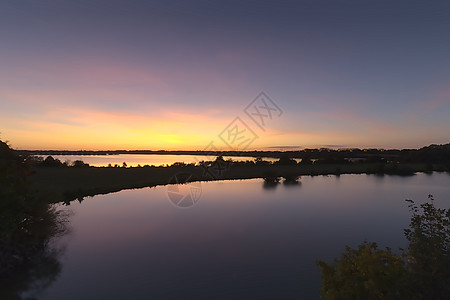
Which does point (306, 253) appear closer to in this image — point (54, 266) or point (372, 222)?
point (372, 222)

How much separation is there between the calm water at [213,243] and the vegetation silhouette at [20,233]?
3.39 feet

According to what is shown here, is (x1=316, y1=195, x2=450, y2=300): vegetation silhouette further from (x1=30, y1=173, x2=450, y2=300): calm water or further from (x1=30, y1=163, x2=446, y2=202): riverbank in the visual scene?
(x1=30, y1=163, x2=446, y2=202): riverbank

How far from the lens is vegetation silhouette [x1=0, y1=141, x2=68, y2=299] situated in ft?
45.9

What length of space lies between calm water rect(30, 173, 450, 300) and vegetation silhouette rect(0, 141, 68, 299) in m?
1.03

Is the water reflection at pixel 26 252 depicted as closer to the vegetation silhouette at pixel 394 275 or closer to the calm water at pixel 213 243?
the calm water at pixel 213 243

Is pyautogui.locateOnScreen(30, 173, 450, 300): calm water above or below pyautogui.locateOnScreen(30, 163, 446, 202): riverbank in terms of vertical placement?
below

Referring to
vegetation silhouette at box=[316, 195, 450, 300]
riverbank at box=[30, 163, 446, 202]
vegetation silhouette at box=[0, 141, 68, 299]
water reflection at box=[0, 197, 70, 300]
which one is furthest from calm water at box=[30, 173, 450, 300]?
vegetation silhouette at box=[316, 195, 450, 300]

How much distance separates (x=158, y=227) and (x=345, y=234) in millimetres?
17354

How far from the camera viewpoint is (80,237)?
2344cm

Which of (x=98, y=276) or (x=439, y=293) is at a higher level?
(x=439, y=293)

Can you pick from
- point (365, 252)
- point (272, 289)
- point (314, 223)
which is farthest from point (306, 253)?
point (365, 252)

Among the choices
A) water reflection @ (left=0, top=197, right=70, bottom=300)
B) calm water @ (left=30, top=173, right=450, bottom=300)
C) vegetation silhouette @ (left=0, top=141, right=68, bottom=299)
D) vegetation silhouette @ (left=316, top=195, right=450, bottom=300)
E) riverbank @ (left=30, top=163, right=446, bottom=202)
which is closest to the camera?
vegetation silhouette @ (left=316, top=195, right=450, bottom=300)

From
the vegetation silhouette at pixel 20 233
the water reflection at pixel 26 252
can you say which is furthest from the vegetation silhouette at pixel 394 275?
the vegetation silhouette at pixel 20 233

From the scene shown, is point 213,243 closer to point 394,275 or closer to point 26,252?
point 26,252
